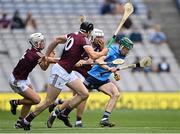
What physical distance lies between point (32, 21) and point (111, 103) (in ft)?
55.4

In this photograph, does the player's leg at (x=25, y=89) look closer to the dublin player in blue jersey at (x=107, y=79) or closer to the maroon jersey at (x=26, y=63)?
the maroon jersey at (x=26, y=63)

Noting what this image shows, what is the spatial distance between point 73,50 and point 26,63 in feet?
5.75

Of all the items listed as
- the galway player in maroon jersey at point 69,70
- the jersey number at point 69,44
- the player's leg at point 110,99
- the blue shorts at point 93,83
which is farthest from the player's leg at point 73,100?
the blue shorts at point 93,83

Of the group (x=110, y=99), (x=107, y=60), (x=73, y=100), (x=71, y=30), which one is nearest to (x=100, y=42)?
(x=107, y=60)

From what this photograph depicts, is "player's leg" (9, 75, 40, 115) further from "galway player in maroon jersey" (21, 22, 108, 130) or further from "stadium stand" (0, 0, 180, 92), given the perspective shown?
"stadium stand" (0, 0, 180, 92)

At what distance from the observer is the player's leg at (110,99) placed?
67.7 feet

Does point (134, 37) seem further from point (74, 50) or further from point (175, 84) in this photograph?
point (74, 50)

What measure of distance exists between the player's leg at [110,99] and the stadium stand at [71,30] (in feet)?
44.0

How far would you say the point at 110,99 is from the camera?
2102 cm

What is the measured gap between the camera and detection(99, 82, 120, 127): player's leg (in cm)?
2064

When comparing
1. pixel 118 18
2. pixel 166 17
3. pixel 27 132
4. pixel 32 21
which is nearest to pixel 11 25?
pixel 32 21

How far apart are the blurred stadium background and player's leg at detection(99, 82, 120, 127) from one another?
12379 millimetres

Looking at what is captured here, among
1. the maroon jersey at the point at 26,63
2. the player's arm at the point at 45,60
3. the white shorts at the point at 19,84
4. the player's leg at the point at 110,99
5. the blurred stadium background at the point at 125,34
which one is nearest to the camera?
the player's arm at the point at 45,60

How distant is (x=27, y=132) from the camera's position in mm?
18188
